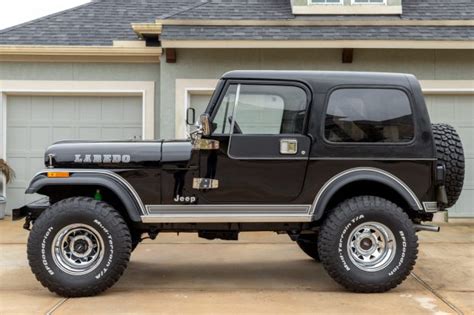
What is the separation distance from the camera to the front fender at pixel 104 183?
5.82 metres

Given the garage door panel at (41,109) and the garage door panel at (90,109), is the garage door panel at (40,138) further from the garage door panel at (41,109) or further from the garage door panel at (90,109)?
the garage door panel at (90,109)

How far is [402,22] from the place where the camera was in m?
10.2

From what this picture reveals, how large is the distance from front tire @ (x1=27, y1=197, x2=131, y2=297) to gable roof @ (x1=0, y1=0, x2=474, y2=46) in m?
4.93

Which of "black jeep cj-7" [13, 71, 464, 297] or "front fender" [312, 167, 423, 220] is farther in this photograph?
"front fender" [312, 167, 423, 220]

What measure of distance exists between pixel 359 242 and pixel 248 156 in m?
1.50

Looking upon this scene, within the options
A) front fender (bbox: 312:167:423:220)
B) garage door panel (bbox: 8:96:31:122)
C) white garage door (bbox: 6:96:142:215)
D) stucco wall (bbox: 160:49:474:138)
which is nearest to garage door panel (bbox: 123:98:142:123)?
white garage door (bbox: 6:96:142:215)

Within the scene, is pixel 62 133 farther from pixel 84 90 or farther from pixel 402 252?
pixel 402 252

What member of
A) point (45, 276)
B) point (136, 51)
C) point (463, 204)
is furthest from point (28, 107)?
point (463, 204)

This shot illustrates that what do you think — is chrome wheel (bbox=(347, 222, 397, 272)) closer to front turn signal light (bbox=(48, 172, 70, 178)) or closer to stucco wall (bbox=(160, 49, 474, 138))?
front turn signal light (bbox=(48, 172, 70, 178))

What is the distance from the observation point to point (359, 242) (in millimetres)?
6000

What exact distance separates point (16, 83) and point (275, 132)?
698cm

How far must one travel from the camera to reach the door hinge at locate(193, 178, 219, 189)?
5887 millimetres

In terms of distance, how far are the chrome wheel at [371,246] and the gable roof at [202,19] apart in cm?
486

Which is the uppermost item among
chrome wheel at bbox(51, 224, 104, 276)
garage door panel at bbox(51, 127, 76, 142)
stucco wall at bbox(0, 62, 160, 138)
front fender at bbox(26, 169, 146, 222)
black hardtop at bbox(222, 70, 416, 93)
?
stucco wall at bbox(0, 62, 160, 138)
